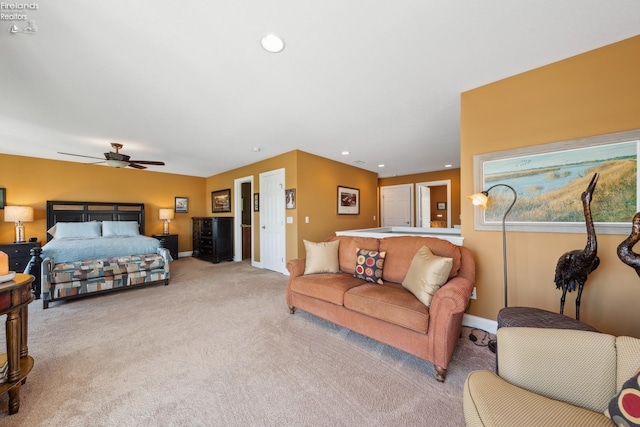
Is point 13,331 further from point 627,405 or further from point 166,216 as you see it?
point 166,216

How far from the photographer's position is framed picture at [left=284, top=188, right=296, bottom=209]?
14.5 ft

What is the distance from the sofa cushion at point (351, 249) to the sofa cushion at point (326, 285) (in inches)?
Answer: 5.4

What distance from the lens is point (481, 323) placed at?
2.38m

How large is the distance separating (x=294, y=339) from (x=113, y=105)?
130 inches

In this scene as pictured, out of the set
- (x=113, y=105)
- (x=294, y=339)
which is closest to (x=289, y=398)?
(x=294, y=339)

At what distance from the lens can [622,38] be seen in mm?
1760

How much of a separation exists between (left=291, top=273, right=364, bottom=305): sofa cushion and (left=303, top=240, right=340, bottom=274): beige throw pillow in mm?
110

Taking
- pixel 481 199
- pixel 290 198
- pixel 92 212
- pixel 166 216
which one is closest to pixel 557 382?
pixel 481 199

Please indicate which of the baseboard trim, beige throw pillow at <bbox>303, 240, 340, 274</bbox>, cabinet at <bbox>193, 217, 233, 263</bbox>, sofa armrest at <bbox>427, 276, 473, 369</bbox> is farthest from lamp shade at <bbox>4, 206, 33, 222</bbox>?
the baseboard trim

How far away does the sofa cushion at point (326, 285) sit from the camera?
2266 mm

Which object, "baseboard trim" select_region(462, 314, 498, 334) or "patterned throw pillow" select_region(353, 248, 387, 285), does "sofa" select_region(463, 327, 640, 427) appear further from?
"baseboard trim" select_region(462, 314, 498, 334)

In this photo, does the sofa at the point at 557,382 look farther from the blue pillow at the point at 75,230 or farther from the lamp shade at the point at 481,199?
the blue pillow at the point at 75,230

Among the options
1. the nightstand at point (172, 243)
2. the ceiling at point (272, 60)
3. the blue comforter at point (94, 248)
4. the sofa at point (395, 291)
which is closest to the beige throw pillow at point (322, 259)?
the sofa at point (395, 291)

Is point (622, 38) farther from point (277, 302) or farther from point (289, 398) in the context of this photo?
point (277, 302)
